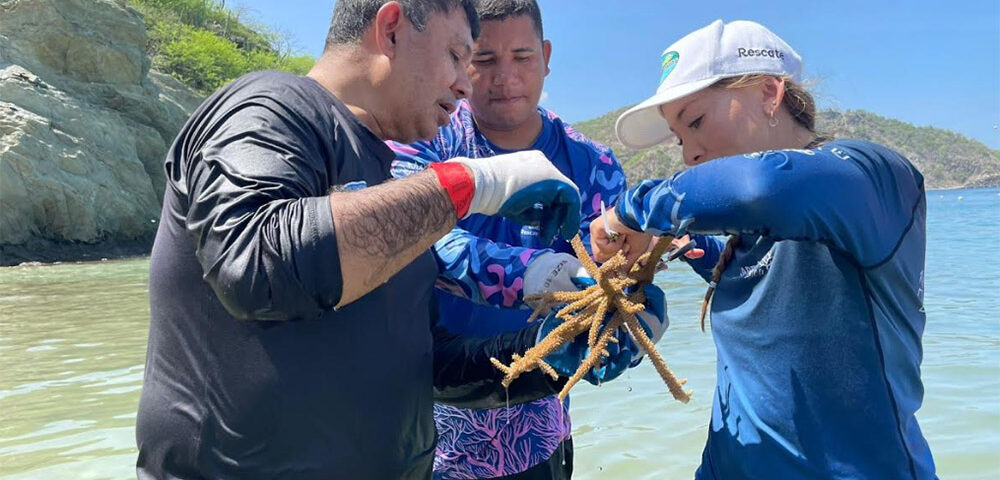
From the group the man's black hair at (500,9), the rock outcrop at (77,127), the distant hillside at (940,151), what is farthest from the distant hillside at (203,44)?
the distant hillside at (940,151)

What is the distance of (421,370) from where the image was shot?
1.97 metres

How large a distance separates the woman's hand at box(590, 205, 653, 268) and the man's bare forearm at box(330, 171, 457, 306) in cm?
52

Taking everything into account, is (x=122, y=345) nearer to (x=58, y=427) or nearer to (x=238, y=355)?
(x=58, y=427)

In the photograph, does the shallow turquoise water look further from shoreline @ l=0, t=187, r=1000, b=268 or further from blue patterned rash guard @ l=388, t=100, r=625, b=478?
shoreline @ l=0, t=187, r=1000, b=268

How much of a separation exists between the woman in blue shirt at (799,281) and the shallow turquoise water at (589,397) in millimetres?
2793

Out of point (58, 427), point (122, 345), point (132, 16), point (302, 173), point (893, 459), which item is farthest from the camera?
point (132, 16)

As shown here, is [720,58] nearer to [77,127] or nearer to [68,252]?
[68,252]

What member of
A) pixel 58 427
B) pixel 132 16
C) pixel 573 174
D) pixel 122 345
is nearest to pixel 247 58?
pixel 132 16

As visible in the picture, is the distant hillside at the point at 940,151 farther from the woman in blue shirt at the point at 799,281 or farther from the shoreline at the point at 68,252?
the woman in blue shirt at the point at 799,281

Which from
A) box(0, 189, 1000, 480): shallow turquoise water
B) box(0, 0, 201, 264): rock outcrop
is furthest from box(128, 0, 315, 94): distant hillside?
box(0, 189, 1000, 480): shallow turquoise water

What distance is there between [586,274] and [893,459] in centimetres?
84

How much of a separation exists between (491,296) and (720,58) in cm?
90

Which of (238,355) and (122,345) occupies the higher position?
(238,355)

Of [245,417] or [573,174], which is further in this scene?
[573,174]
